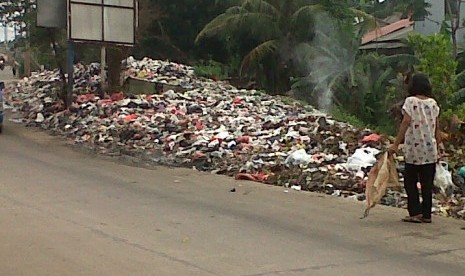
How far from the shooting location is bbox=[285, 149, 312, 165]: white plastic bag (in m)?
13.2

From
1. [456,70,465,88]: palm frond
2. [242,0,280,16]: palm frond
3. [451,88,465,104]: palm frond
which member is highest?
[242,0,280,16]: palm frond

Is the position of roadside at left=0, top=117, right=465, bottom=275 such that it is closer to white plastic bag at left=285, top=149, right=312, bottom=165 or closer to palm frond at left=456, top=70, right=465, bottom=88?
white plastic bag at left=285, top=149, right=312, bottom=165

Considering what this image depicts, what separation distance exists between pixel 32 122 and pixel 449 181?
13.8 m

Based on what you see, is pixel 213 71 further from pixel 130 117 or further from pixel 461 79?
pixel 130 117

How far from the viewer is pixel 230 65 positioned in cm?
3023

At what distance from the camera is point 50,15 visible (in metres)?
20.6

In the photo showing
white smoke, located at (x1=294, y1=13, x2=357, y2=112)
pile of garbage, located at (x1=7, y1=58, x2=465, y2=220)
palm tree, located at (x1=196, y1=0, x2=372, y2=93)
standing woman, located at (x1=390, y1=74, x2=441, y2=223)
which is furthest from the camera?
palm tree, located at (x1=196, y1=0, x2=372, y2=93)

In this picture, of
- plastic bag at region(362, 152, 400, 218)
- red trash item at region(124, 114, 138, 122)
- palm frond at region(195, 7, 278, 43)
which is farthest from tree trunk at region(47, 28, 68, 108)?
plastic bag at region(362, 152, 400, 218)

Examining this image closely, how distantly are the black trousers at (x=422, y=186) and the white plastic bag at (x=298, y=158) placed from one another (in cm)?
405

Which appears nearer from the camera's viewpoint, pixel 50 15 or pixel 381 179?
pixel 381 179

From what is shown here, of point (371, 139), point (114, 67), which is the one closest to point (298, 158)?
point (371, 139)

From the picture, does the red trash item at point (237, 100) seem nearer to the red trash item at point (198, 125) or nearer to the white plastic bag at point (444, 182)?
the red trash item at point (198, 125)

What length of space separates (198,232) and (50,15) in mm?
13629

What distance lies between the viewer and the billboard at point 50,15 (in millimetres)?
20438
